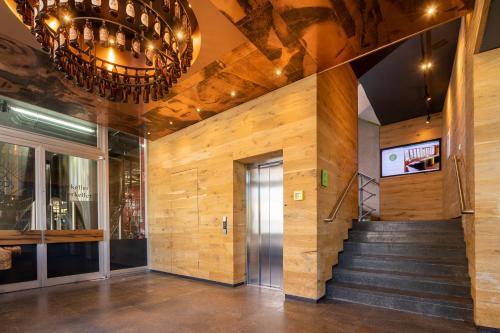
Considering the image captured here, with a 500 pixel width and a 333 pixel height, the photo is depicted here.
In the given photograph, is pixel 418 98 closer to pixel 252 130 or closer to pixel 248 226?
pixel 252 130

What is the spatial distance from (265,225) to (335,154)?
1793 mm

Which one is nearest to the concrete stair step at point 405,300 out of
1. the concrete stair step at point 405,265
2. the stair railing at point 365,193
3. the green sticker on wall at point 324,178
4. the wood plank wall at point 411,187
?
the concrete stair step at point 405,265

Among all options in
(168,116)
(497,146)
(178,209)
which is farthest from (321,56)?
(178,209)

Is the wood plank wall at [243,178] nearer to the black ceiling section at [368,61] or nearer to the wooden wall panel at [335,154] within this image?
the wooden wall panel at [335,154]

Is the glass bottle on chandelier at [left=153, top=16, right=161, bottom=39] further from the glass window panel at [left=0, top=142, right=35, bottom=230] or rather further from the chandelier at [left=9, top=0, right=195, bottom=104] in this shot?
the glass window panel at [left=0, top=142, right=35, bottom=230]

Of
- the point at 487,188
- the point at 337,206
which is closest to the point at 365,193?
the point at 337,206

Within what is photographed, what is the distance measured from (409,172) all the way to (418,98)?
221cm

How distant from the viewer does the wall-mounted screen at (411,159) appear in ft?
26.0

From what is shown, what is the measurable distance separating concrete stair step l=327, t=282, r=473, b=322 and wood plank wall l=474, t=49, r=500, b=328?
275 mm

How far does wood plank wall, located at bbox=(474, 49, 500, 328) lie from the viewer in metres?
2.99

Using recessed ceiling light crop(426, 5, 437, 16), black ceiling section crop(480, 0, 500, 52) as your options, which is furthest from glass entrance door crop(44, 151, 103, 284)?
black ceiling section crop(480, 0, 500, 52)

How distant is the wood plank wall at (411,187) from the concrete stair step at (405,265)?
421cm

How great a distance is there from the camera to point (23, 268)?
5258 millimetres

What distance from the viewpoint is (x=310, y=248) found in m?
4.12
